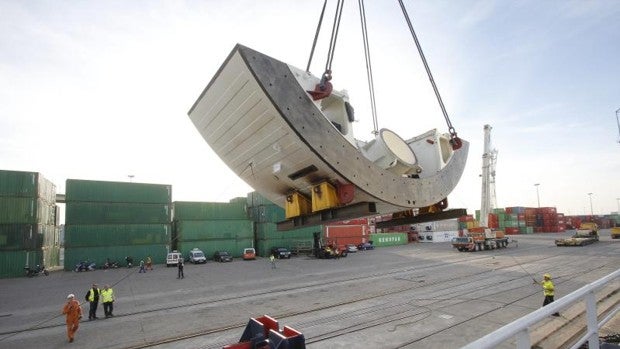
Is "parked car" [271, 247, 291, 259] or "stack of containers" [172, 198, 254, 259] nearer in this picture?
"parked car" [271, 247, 291, 259]

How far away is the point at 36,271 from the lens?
3356 cm

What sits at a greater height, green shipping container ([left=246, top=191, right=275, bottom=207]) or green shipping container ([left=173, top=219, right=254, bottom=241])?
green shipping container ([left=246, top=191, right=275, bottom=207])

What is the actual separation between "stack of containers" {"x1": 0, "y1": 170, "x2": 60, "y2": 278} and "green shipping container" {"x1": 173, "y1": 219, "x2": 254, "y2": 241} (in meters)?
14.2

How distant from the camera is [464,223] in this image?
75.9 metres

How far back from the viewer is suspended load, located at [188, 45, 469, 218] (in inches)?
165

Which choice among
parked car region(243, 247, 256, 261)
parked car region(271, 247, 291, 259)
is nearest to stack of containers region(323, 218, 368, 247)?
parked car region(271, 247, 291, 259)

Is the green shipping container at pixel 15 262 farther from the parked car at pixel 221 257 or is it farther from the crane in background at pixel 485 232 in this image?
the crane in background at pixel 485 232

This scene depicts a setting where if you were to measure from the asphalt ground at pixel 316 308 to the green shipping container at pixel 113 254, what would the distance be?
12.9m

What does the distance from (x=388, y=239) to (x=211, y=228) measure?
3213 cm

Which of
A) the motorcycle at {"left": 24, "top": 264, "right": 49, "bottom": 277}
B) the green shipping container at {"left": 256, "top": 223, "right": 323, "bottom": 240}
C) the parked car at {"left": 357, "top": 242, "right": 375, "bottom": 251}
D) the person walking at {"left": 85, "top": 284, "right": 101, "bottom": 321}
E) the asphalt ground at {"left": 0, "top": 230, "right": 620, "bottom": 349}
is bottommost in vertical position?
the parked car at {"left": 357, "top": 242, "right": 375, "bottom": 251}

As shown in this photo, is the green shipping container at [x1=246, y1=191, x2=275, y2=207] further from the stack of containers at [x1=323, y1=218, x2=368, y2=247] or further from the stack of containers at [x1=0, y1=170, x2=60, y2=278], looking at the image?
the stack of containers at [x1=0, y1=170, x2=60, y2=278]

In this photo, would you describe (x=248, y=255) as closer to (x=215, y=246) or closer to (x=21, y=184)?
(x=215, y=246)

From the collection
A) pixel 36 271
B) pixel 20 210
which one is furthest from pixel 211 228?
pixel 20 210

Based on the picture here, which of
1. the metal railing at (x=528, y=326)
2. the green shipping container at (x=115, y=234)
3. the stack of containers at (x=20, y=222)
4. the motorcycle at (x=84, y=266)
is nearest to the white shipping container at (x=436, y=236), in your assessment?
the green shipping container at (x=115, y=234)
